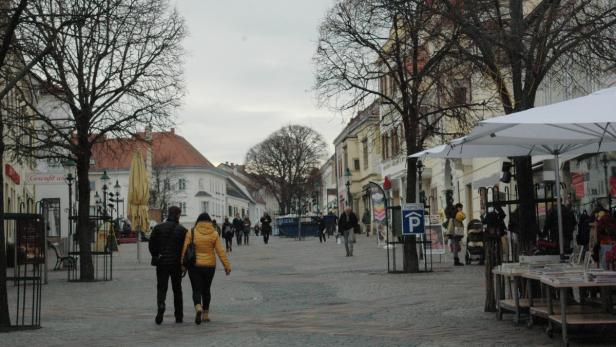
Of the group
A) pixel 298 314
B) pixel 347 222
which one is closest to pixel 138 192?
pixel 347 222

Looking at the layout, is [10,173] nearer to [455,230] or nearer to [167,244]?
[455,230]

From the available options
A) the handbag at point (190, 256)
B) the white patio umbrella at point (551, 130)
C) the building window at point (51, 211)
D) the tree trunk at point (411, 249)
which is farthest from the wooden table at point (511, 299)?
the building window at point (51, 211)

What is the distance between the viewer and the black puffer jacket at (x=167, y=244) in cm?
1407

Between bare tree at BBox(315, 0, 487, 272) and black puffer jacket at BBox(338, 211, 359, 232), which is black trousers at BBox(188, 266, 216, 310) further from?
black puffer jacket at BBox(338, 211, 359, 232)

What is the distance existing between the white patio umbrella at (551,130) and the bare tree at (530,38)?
82 cm

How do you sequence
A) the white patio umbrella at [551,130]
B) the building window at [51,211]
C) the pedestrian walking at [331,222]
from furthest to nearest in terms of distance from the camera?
the pedestrian walking at [331,222] → the building window at [51,211] → the white patio umbrella at [551,130]

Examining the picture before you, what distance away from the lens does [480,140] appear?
1262 centimetres

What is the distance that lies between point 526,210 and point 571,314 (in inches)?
171

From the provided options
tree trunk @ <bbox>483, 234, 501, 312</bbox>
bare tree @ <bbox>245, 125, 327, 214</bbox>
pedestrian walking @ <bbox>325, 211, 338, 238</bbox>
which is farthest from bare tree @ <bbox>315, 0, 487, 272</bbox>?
bare tree @ <bbox>245, 125, 327, 214</bbox>

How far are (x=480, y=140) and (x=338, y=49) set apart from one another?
11.8 metres

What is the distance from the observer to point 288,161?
11088 cm

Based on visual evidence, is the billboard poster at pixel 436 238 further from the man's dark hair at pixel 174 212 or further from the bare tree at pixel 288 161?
the bare tree at pixel 288 161

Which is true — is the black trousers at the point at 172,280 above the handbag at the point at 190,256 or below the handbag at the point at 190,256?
below

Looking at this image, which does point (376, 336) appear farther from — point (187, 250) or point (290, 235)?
point (290, 235)
